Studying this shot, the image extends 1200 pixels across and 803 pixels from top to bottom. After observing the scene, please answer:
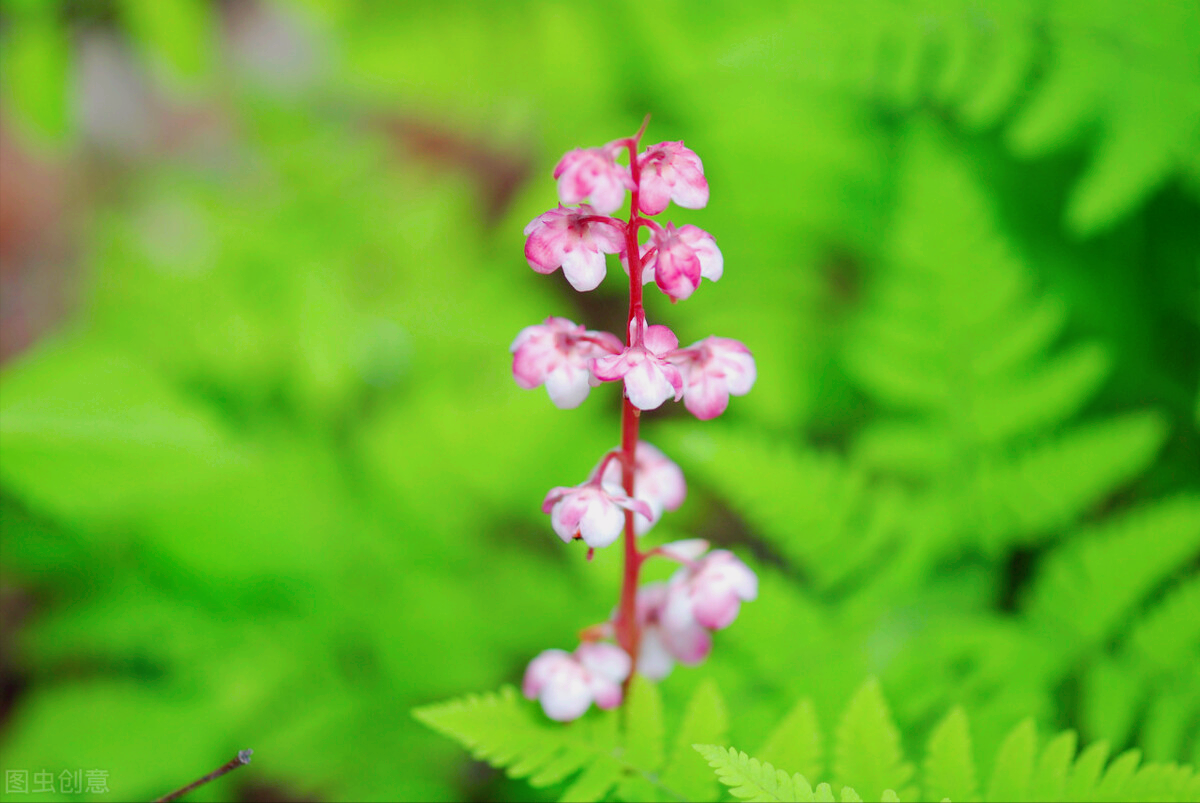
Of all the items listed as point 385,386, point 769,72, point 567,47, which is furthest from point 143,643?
point 567,47

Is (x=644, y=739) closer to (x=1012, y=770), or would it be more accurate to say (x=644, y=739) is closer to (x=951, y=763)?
(x=951, y=763)

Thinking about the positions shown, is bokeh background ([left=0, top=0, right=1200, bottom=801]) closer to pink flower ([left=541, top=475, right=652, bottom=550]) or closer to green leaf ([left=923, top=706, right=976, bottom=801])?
green leaf ([left=923, top=706, right=976, bottom=801])

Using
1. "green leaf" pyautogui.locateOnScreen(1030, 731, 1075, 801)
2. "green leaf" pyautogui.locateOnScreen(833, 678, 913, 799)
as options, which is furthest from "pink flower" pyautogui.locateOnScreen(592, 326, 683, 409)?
"green leaf" pyautogui.locateOnScreen(1030, 731, 1075, 801)

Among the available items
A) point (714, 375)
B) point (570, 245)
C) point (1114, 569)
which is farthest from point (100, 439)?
point (1114, 569)

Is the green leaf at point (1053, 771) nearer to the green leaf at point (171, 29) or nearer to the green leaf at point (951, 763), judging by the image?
the green leaf at point (951, 763)

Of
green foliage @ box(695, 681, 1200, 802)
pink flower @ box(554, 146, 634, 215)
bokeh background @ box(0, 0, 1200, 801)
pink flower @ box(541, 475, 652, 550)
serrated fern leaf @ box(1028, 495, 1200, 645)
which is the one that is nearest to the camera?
pink flower @ box(554, 146, 634, 215)

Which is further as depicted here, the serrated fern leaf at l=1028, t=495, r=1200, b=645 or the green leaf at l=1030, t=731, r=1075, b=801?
the serrated fern leaf at l=1028, t=495, r=1200, b=645
